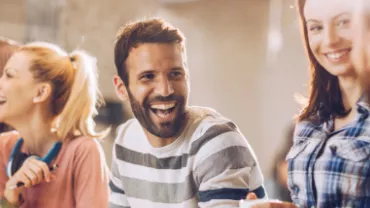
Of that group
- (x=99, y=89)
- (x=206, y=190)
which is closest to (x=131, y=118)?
(x=99, y=89)

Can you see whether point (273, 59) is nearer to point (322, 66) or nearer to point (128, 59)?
point (322, 66)

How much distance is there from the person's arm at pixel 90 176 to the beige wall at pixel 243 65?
1.04 ft

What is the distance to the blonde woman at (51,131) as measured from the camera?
1400 mm

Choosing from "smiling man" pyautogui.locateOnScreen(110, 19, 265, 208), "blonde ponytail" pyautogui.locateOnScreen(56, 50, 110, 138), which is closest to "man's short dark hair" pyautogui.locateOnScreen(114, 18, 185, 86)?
"smiling man" pyautogui.locateOnScreen(110, 19, 265, 208)

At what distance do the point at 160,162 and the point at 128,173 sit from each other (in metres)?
0.10

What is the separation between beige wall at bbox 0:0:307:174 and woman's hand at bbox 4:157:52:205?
46 cm

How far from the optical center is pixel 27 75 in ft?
4.74

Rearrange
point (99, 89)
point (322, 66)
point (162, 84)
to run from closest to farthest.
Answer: point (322, 66) < point (162, 84) < point (99, 89)

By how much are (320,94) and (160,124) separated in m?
0.36

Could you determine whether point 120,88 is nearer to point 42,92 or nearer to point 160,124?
point 160,124

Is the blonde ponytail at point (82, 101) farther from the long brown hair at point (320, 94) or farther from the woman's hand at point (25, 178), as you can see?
the long brown hair at point (320, 94)

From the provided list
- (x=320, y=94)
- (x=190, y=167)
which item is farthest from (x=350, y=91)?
(x=190, y=167)

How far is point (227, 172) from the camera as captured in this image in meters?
1.14

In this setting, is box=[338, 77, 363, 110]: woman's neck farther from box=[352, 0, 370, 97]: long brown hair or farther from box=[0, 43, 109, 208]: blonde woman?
box=[0, 43, 109, 208]: blonde woman
